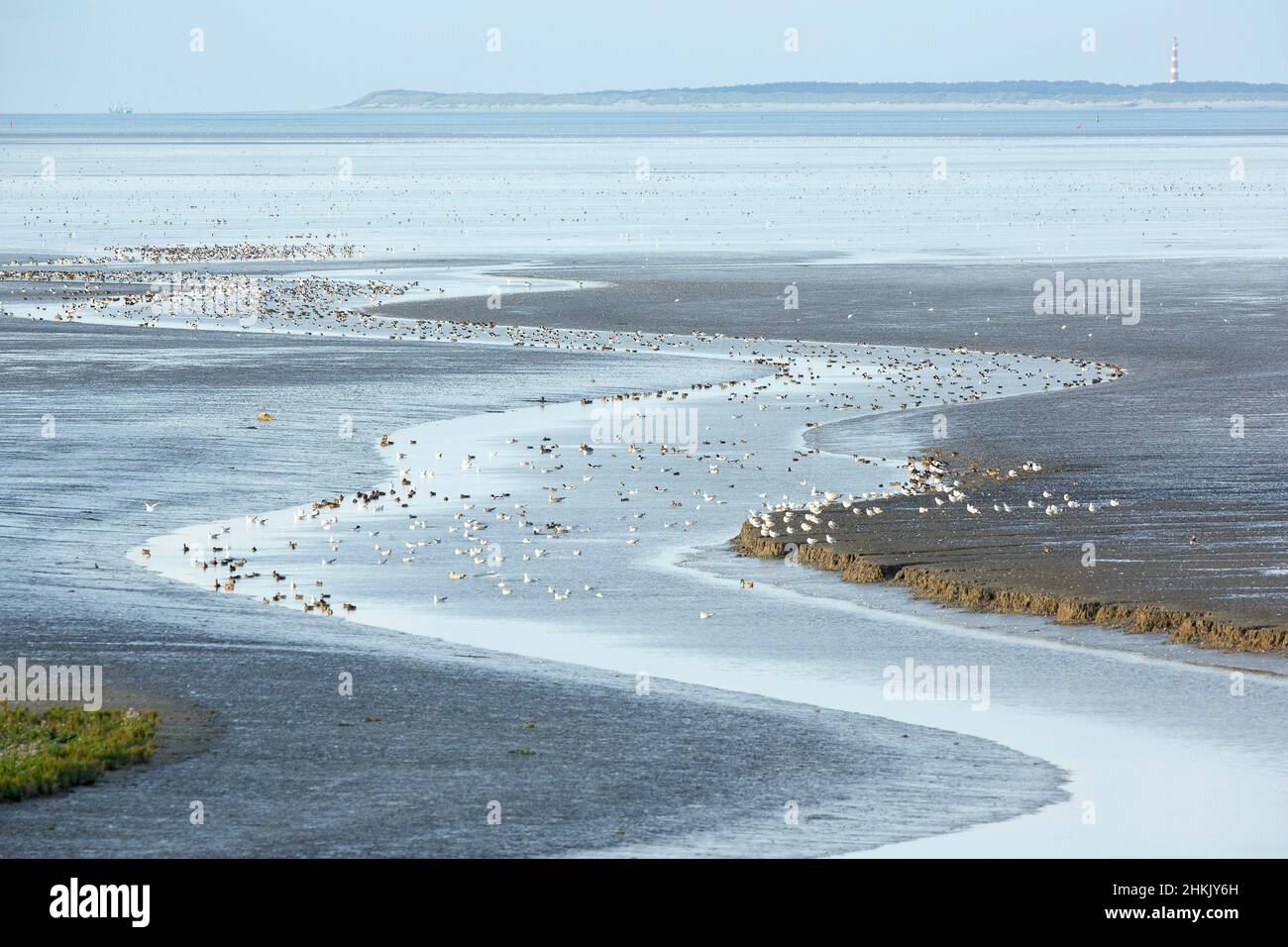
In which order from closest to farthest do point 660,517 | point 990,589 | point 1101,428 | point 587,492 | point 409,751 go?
1. point 409,751
2. point 990,589
3. point 660,517
4. point 587,492
5. point 1101,428

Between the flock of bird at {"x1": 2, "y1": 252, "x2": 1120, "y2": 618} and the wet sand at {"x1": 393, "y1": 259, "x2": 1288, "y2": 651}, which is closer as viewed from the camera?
the wet sand at {"x1": 393, "y1": 259, "x2": 1288, "y2": 651}

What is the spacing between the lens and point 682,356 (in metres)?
42.0

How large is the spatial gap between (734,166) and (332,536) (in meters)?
151

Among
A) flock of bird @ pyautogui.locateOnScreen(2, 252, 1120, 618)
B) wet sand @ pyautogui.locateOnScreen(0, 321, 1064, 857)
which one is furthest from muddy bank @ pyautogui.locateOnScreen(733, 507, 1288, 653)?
wet sand @ pyautogui.locateOnScreen(0, 321, 1064, 857)

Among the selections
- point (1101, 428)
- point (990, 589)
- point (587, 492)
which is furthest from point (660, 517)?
point (1101, 428)

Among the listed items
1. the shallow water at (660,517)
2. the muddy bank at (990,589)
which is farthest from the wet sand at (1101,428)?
the shallow water at (660,517)

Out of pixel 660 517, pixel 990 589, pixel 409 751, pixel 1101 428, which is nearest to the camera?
pixel 409 751

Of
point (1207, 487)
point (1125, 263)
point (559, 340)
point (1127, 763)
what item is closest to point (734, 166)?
point (1125, 263)

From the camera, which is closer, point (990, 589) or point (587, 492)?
point (990, 589)

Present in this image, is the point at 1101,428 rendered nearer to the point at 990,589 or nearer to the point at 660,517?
the point at 660,517

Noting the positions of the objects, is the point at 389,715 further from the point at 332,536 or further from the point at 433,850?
the point at 332,536

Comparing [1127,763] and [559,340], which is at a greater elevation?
[559,340]

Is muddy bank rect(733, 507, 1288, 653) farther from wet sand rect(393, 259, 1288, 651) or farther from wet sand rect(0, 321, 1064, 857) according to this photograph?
wet sand rect(0, 321, 1064, 857)

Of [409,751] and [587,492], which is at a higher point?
[587,492]
